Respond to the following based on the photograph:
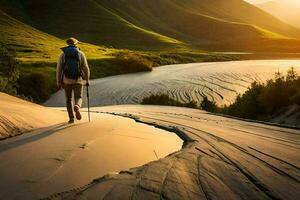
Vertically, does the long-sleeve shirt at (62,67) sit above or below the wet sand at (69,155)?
above

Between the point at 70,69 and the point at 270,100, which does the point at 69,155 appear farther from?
the point at 270,100

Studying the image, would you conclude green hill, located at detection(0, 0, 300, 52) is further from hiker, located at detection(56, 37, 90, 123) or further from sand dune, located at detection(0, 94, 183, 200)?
sand dune, located at detection(0, 94, 183, 200)

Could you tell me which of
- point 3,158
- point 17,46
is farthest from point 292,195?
point 17,46

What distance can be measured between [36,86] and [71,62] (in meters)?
30.5

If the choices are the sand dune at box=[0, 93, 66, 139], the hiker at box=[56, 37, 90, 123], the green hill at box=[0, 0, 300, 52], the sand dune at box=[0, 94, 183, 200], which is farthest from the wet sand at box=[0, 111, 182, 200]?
the green hill at box=[0, 0, 300, 52]

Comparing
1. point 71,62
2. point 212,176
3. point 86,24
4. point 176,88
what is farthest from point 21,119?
point 86,24

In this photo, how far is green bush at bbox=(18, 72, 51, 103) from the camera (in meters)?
36.7

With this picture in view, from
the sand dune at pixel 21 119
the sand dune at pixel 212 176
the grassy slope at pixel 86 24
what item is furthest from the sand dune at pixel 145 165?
the grassy slope at pixel 86 24

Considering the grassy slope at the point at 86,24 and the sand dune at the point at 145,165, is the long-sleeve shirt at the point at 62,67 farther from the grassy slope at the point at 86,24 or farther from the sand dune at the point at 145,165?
the grassy slope at the point at 86,24

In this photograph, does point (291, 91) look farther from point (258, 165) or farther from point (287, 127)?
point (258, 165)

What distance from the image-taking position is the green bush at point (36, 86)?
3666cm

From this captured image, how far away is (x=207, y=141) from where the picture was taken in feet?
21.5

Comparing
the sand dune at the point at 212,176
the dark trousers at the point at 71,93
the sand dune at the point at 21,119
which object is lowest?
the sand dune at the point at 212,176

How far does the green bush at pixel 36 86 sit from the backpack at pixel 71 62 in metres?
28.0
